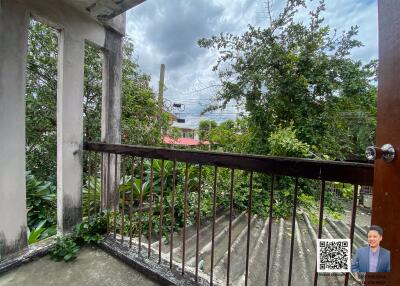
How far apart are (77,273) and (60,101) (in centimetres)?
137

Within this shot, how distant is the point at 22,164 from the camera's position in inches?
63.3

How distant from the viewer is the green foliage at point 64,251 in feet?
5.56

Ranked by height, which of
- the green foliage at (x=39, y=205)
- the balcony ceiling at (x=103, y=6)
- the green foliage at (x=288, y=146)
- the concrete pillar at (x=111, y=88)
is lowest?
the green foliage at (x=39, y=205)

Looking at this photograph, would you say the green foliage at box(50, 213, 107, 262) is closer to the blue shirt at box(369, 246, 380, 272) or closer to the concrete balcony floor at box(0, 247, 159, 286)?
the concrete balcony floor at box(0, 247, 159, 286)

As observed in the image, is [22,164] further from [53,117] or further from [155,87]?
[155,87]

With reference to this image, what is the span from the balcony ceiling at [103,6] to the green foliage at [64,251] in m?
2.04

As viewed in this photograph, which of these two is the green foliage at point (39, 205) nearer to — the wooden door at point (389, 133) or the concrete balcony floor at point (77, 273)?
the concrete balcony floor at point (77, 273)

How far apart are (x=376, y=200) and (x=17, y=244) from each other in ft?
7.44

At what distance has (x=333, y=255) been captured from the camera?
2.45 ft

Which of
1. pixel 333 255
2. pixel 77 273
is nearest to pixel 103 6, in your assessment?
pixel 77 273

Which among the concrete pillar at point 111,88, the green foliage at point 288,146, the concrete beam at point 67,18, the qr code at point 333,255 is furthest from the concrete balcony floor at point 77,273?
the green foliage at point 288,146

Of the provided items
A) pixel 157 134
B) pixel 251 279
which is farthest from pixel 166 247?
pixel 157 134

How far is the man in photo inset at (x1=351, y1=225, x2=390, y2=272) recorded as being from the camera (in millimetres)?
632

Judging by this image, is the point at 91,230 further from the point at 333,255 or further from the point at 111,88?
the point at 333,255
